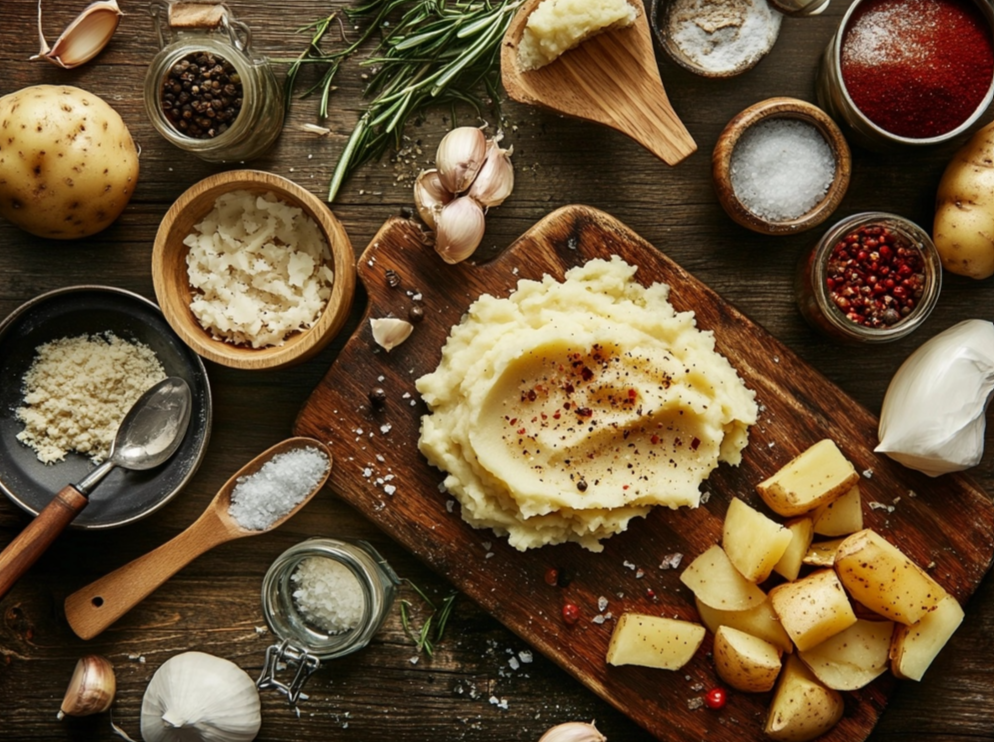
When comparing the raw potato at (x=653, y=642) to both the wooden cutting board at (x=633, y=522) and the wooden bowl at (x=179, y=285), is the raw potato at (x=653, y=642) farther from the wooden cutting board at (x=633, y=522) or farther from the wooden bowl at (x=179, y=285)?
the wooden bowl at (x=179, y=285)

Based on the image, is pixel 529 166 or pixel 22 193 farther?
pixel 529 166

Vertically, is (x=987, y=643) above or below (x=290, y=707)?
above

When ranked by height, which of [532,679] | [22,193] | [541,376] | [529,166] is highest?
[529,166]

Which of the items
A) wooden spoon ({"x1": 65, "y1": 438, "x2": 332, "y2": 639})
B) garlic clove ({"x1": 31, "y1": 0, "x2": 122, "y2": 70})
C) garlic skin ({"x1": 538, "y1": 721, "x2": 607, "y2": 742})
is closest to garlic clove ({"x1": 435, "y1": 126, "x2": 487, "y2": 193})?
wooden spoon ({"x1": 65, "y1": 438, "x2": 332, "y2": 639})

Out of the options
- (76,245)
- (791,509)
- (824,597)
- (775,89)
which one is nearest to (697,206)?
(775,89)

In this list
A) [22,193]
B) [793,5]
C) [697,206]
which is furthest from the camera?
[697,206]

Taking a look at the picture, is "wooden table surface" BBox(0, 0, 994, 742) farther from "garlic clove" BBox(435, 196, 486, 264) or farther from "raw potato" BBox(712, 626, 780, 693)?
"raw potato" BBox(712, 626, 780, 693)

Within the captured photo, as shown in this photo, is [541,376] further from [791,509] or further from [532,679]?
[532,679]
